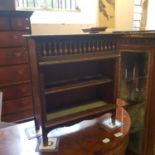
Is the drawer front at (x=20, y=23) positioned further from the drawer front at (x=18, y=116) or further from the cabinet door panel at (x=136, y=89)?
the cabinet door panel at (x=136, y=89)

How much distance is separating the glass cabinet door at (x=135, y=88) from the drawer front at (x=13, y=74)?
1.08m

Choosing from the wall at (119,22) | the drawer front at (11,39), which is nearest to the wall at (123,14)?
the wall at (119,22)

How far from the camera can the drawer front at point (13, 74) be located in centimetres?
208

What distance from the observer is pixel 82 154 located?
1114 millimetres

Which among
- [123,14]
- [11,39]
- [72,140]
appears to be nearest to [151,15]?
[123,14]

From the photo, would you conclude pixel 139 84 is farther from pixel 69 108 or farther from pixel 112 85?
pixel 69 108

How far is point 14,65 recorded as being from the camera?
6.97ft

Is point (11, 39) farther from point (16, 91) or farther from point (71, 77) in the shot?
point (71, 77)

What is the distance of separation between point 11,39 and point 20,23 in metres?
0.20

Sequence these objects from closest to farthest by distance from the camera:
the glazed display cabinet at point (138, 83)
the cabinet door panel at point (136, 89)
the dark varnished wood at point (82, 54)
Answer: the dark varnished wood at point (82, 54) < the glazed display cabinet at point (138, 83) < the cabinet door panel at point (136, 89)

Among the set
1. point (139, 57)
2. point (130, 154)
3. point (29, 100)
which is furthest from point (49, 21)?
point (130, 154)

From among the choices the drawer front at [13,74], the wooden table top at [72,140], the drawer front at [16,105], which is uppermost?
the drawer front at [13,74]

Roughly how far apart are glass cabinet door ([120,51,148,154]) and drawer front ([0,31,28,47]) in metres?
1.11

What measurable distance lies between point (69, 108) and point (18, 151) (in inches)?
16.9
